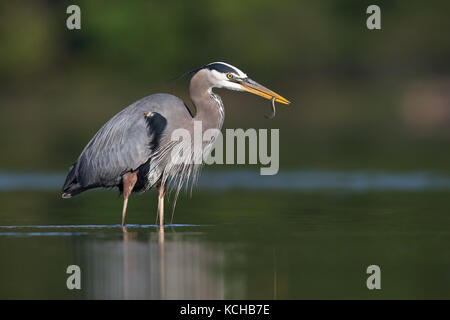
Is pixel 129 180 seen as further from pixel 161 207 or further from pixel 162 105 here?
pixel 162 105

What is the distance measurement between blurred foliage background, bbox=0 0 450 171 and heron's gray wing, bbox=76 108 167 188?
2465 cm

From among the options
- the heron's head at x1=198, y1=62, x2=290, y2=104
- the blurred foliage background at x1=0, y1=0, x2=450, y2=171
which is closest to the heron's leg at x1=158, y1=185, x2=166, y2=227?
the heron's head at x1=198, y1=62, x2=290, y2=104

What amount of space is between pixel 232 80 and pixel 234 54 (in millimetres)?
34984

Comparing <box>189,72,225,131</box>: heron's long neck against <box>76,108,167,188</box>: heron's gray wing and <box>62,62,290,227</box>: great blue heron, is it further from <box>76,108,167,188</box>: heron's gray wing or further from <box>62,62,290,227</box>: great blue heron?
<box>76,108,167,188</box>: heron's gray wing

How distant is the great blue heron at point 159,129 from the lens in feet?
40.7

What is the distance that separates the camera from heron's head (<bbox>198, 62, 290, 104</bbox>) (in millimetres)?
12312

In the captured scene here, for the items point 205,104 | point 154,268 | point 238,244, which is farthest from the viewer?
point 205,104

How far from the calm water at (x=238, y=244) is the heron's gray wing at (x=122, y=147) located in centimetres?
54

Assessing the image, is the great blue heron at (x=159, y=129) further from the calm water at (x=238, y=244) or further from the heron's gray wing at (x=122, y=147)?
the calm water at (x=238, y=244)

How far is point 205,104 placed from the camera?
1252 centimetres

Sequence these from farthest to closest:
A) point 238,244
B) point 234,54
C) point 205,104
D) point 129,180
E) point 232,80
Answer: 1. point 234,54
2. point 129,180
3. point 205,104
4. point 232,80
5. point 238,244

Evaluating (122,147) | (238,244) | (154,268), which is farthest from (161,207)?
(154,268)

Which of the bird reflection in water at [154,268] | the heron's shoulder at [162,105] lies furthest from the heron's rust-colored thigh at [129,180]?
the bird reflection in water at [154,268]
